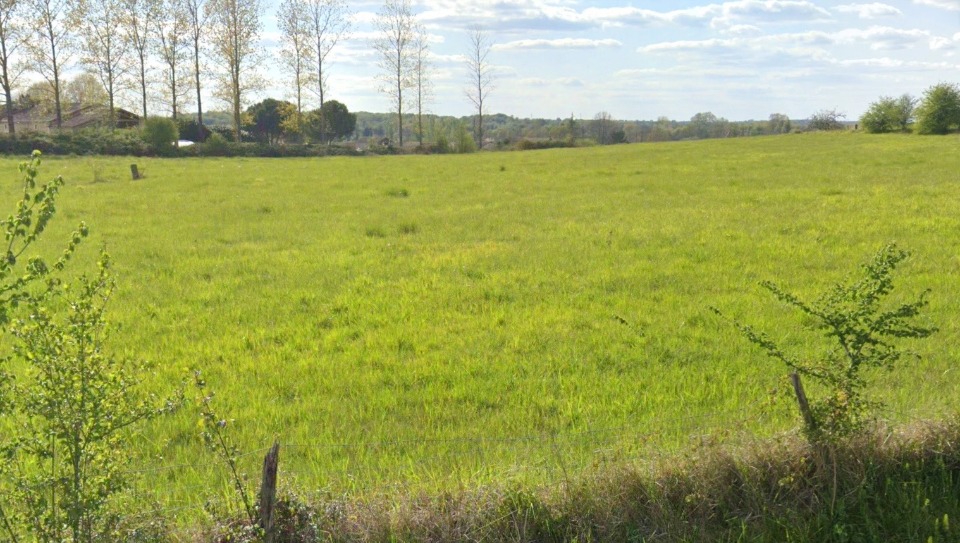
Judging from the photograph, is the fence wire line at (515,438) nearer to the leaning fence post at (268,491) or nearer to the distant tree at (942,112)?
the leaning fence post at (268,491)

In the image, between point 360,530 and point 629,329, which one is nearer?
point 360,530

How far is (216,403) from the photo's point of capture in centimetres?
548

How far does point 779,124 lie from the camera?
100750 mm

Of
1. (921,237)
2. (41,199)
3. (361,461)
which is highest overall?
(41,199)

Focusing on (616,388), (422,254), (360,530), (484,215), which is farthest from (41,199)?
(484,215)

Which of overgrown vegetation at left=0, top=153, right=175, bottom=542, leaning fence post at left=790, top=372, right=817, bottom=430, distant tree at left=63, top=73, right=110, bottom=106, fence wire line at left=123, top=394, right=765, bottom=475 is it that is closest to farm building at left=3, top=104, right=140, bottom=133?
distant tree at left=63, top=73, right=110, bottom=106

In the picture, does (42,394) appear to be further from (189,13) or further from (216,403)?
(189,13)

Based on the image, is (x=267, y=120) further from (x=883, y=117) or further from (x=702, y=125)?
(x=702, y=125)

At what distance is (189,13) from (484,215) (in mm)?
48097

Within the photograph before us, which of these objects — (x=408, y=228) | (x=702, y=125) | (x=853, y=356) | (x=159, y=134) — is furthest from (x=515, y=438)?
(x=702, y=125)

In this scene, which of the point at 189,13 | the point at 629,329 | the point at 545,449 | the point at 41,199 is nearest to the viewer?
the point at 41,199

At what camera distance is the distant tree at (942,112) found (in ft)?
155

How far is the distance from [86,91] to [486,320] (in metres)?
60.4

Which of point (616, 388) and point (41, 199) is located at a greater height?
point (41, 199)
